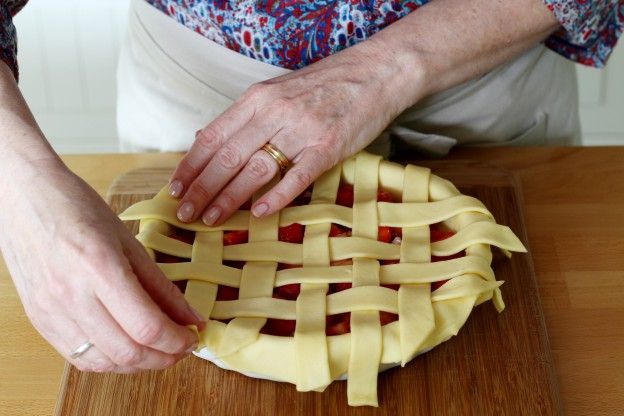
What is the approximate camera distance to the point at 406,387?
2.99 feet

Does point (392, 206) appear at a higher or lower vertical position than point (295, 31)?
lower

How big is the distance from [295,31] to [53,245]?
494 millimetres

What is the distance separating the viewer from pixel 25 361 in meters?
0.99

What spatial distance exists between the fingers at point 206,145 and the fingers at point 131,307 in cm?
30

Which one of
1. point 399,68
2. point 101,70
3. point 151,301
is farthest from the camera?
point 101,70

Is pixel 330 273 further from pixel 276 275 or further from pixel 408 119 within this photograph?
pixel 408 119

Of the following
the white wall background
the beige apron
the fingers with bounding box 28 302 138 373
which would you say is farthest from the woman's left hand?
the white wall background

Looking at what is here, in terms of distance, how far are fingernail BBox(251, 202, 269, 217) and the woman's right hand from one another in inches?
8.7

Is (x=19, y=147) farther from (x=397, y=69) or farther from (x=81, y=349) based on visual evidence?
(x=397, y=69)

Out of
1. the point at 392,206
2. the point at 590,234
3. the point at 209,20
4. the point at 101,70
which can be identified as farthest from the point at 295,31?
the point at 101,70

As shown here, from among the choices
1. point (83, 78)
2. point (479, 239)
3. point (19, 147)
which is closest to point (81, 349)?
point (19, 147)

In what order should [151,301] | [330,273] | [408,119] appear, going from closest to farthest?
[151,301] < [330,273] < [408,119]

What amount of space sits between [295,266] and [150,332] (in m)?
0.27

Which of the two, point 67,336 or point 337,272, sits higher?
point 67,336
